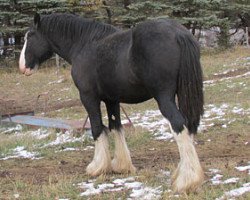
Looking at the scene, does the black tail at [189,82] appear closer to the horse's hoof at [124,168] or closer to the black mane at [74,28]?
the horse's hoof at [124,168]

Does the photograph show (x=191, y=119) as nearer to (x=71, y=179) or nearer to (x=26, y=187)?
(x=71, y=179)

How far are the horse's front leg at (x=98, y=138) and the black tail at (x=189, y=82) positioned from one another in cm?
130

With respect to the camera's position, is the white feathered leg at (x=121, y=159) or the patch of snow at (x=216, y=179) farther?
the white feathered leg at (x=121, y=159)

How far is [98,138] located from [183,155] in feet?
4.65

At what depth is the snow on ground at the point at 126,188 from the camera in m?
4.61

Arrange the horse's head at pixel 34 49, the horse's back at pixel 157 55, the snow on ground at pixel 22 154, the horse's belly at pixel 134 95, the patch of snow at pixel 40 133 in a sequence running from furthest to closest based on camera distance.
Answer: the patch of snow at pixel 40 133 < the snow on ground at pixel 22 154 < the horse's head at pixel 34 49 < the horse's belly at pixel 134 95 < the horse's back at pixel 157 55

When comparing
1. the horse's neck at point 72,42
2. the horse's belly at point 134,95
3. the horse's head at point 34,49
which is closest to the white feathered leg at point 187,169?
the horse's belly at point 134,95

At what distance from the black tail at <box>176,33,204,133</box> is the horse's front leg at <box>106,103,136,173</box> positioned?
47.2 inches

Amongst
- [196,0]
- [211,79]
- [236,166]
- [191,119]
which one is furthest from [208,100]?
[196,0]

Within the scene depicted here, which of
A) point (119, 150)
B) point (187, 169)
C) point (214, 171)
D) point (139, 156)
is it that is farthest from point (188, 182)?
point (139, 156)

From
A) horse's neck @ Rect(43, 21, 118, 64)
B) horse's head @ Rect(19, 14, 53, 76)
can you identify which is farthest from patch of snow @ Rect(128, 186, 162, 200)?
horse's head @ Rect(19, 14, 53, 76)

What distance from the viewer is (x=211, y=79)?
52.2ft

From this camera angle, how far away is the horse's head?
244 inches

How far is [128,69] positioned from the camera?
4.95 m
